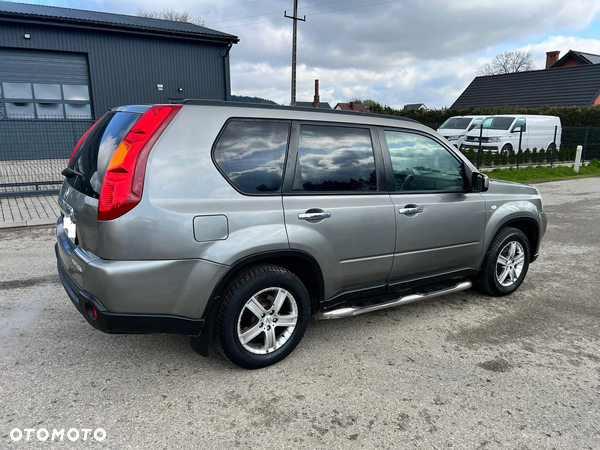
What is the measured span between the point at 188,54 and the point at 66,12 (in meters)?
5.50

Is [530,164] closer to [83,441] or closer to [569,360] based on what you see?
[569,360]

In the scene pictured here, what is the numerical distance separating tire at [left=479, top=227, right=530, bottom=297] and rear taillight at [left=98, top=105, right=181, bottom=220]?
320 centimetres

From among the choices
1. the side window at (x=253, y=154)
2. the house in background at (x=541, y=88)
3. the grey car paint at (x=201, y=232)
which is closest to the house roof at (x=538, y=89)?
the house in background at (x=541, y=88)

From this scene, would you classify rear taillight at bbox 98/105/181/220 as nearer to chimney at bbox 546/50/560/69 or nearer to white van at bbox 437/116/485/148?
white van at bbox 437/116/485/148

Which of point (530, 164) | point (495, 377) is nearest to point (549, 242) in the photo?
point (495, 377)

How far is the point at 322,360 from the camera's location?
10.7ft

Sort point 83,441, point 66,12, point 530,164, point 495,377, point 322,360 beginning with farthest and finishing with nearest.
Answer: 1. point 66,12
2. point 530,164
3. point 322,360
4. point 495,377
5. point 83,441

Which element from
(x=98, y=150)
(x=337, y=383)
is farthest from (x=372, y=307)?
(x=98, y=150)

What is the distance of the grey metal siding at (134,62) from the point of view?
18281 mm

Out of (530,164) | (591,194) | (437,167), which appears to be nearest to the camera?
(437,167)

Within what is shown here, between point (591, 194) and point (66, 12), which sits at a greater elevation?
point (66, 12)

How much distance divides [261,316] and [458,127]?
17.8 meters

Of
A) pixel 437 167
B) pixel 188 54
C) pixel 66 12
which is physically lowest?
pixel 437 167

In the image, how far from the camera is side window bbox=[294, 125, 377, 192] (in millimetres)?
3209
